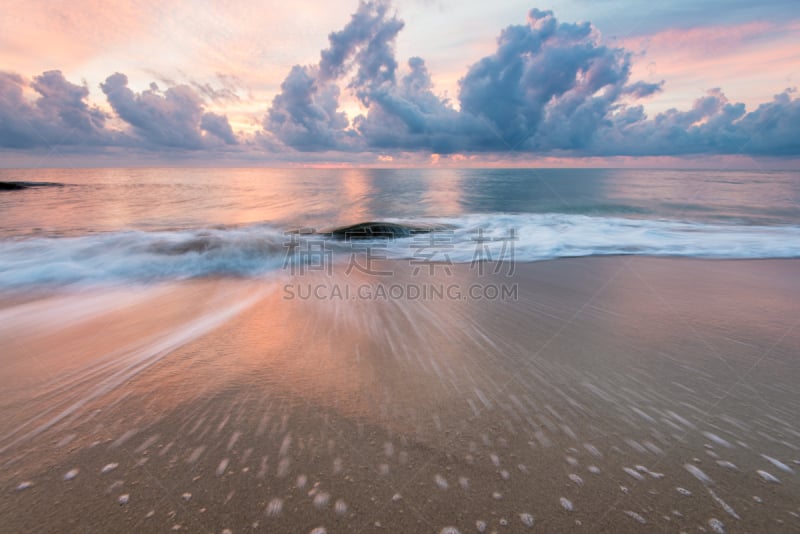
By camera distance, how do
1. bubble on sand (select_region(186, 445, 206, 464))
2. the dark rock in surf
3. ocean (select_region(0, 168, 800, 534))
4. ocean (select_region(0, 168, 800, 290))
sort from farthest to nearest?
1. the dark rock in surf
2. ocean (select_region(0, 168, 800, 290))
3. bubble on sand (select_region(186, 445, 206, 464))
4. ocean (select_region(0, 168, 800, 534))

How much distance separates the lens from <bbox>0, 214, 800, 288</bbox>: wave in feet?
20.4

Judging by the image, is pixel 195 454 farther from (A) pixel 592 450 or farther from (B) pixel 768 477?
(B) pixel 768 477

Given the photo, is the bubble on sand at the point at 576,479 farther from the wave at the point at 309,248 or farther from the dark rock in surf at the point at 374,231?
the dark rock in surf at the point at 374,231

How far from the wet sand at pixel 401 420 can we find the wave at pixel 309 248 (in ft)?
7.11

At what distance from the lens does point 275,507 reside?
1575 mm

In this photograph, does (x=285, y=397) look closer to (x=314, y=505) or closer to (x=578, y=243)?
(x=314, y=505)

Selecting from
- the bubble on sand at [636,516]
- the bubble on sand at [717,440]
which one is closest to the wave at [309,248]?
the bubble on sand at [717,440]

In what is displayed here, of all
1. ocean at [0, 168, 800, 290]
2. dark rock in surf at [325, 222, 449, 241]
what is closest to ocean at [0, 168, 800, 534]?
ocean at [0, 168, 800, 290]

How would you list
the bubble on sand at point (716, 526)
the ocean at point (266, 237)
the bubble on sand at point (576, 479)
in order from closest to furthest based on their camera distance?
the bubble on sand at point (716, 526)
the bubble on sand at point (576, 479)
the ocean at point (266, 237)

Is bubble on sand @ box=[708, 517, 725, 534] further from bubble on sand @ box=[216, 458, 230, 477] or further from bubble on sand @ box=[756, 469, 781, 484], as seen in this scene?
bubble on sand @ box=[216, 458, 230, 477]

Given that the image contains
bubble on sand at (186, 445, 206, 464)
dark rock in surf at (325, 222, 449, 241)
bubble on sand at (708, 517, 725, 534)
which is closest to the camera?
bubble on sand at (708, 517, 725, 534)

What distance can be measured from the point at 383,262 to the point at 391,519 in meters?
6.01

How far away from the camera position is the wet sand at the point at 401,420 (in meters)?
1.58

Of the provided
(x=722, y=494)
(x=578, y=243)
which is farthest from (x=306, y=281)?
(x=578, y=243)
